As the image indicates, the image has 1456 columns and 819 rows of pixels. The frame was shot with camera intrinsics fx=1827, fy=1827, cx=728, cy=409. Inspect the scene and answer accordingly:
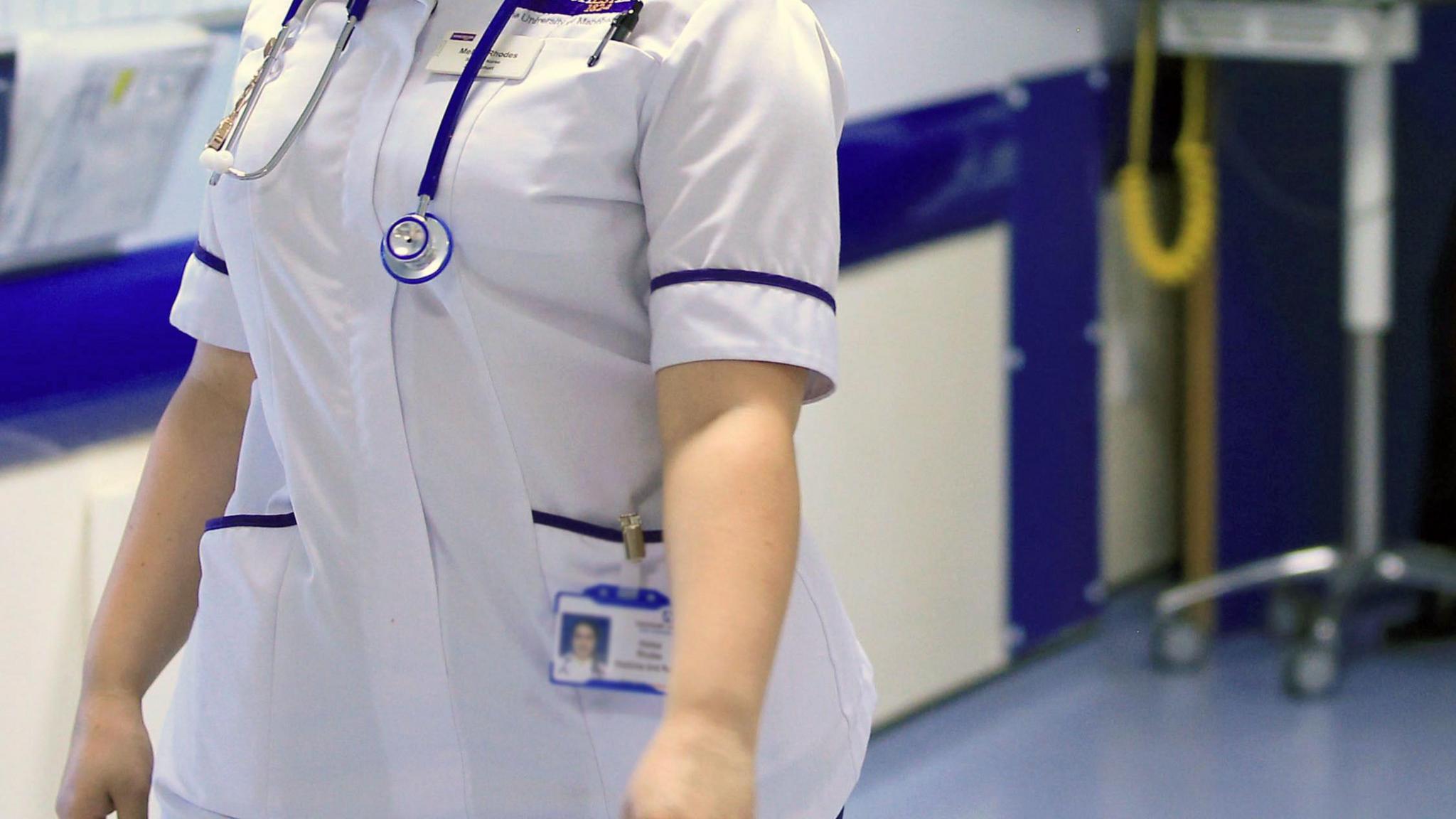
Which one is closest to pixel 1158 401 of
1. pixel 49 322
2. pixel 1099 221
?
pixel 1099 221

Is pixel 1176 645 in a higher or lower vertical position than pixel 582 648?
lower

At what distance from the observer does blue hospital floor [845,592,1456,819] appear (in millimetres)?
2648

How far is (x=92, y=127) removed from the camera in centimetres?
174

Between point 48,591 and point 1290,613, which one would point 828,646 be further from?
point 1290,613

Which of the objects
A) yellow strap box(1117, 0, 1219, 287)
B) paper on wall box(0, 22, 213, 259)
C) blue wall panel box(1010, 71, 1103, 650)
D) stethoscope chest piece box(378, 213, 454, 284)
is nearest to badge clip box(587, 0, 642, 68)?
stethoscope chest piece box(378, 213, 454, 284)

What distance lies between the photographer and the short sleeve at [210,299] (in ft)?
3.75

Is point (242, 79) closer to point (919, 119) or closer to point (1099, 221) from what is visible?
point (919, 119)

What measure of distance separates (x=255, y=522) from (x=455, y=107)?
29cm

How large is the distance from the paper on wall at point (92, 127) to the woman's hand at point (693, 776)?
1082mm

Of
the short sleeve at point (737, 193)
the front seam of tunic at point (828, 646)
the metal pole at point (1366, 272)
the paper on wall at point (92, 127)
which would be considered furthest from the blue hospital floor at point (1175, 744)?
the short sleeve at point (737, 193)

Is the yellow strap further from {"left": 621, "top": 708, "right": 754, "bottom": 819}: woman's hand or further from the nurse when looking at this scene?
{"left": 621, "top": 708, "right": 754, "bottom": 819}: woman's hand

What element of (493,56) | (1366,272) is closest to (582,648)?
(493,56)

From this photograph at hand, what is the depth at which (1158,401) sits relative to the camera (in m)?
3.62

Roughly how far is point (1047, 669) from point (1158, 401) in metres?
0.69
